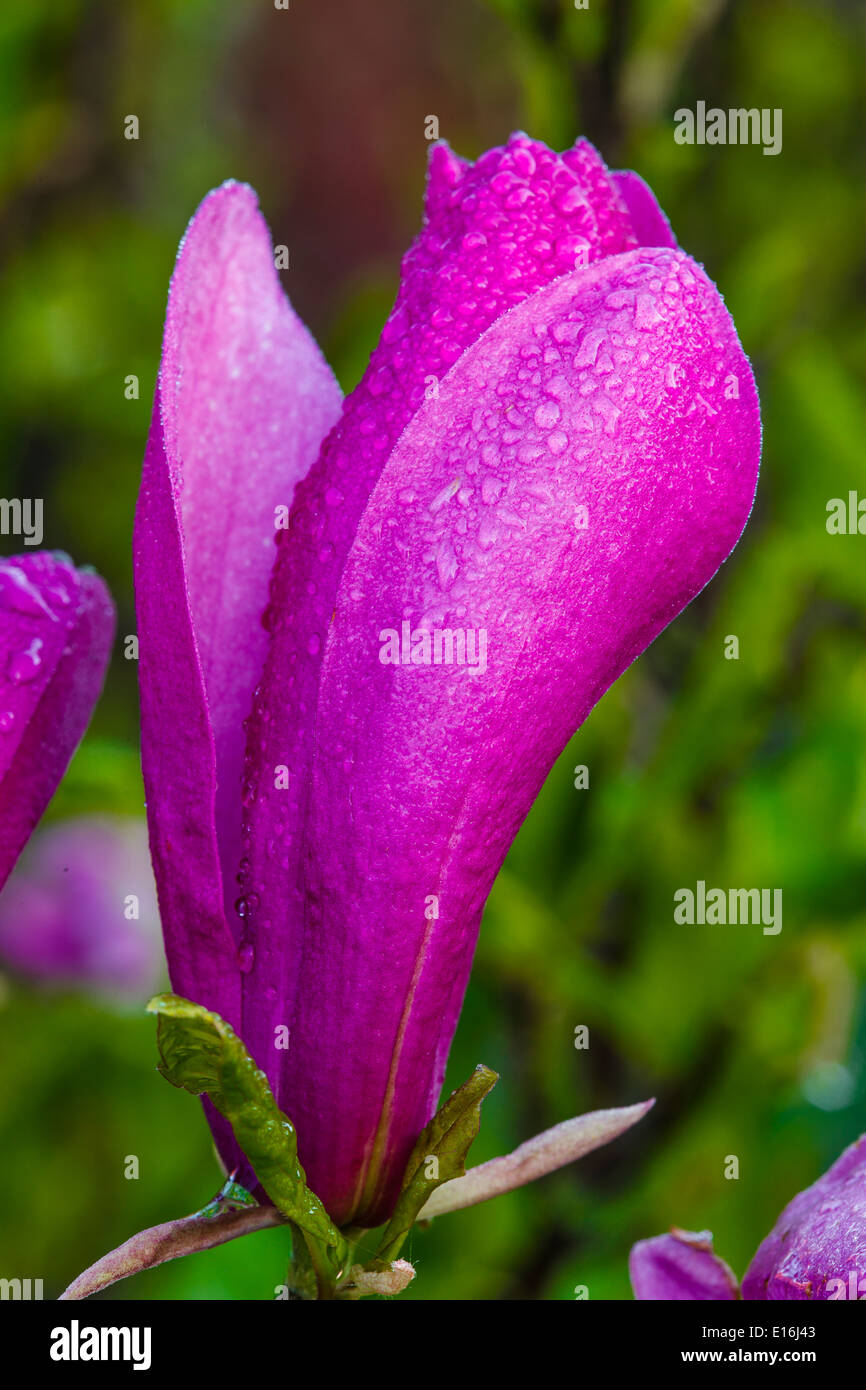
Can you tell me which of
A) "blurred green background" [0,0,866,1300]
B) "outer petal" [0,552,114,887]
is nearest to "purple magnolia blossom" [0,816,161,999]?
"blurred green background" [0,0,866,1300]

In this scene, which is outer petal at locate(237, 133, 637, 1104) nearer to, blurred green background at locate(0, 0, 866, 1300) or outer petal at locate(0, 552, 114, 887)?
outer petal at locate(0, 552, 114, 887)

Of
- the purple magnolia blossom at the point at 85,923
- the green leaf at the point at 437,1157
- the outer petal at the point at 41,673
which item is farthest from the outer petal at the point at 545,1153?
the purple magnolia blossom at the point at 85,923

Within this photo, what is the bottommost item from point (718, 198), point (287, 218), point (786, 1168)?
point (786, 1168)

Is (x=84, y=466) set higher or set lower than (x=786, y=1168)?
higher

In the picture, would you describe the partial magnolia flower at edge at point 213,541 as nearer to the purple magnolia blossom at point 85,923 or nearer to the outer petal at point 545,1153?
the outer petal at point 545,1153

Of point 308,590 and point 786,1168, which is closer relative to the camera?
point 308,590

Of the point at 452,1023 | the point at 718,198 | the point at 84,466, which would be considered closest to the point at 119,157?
the point at 84,466

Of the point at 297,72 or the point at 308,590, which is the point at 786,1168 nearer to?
the point at 308,590

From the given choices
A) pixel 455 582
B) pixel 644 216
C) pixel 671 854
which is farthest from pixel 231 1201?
pixel 671 854
